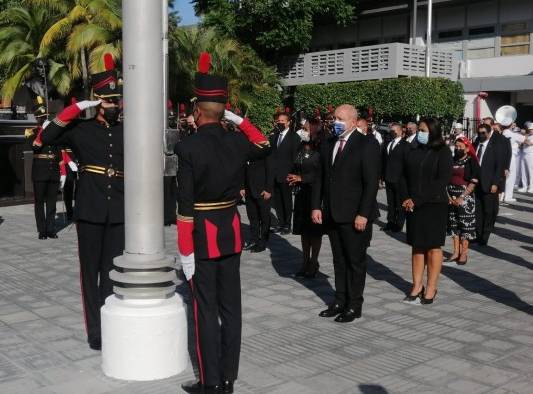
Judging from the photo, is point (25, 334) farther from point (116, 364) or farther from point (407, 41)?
point (407, 41)

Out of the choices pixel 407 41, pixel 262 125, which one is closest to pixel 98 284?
pixel 262 125

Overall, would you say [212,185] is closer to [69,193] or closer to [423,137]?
[423,137]

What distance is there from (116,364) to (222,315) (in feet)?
2.86

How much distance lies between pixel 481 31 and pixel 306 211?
26680mm

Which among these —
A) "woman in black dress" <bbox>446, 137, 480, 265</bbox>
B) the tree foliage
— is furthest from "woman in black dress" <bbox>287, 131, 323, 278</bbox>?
the tree foliage

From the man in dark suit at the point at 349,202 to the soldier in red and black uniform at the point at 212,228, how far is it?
1899 mm

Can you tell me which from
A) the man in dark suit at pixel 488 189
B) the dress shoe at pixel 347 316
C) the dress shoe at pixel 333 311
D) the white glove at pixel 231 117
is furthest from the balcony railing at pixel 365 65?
the white glove at pixel 231 117

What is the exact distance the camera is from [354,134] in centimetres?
Answer: 636

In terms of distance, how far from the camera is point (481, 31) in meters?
32.0

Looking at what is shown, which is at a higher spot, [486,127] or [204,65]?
[204,65]

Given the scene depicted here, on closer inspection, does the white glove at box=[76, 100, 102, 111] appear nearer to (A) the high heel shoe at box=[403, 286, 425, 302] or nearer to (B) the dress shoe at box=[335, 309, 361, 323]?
(B) the dress shoe at box=[335, 309, 361, 323]

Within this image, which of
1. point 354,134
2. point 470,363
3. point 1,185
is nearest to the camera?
Answer: point 470,363

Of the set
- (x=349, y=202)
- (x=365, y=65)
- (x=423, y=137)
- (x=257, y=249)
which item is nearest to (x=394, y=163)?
(x=257, y=249)

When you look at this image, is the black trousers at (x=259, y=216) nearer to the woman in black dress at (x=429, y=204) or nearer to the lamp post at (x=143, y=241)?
the woman in black dress at (x=429, y=204)
